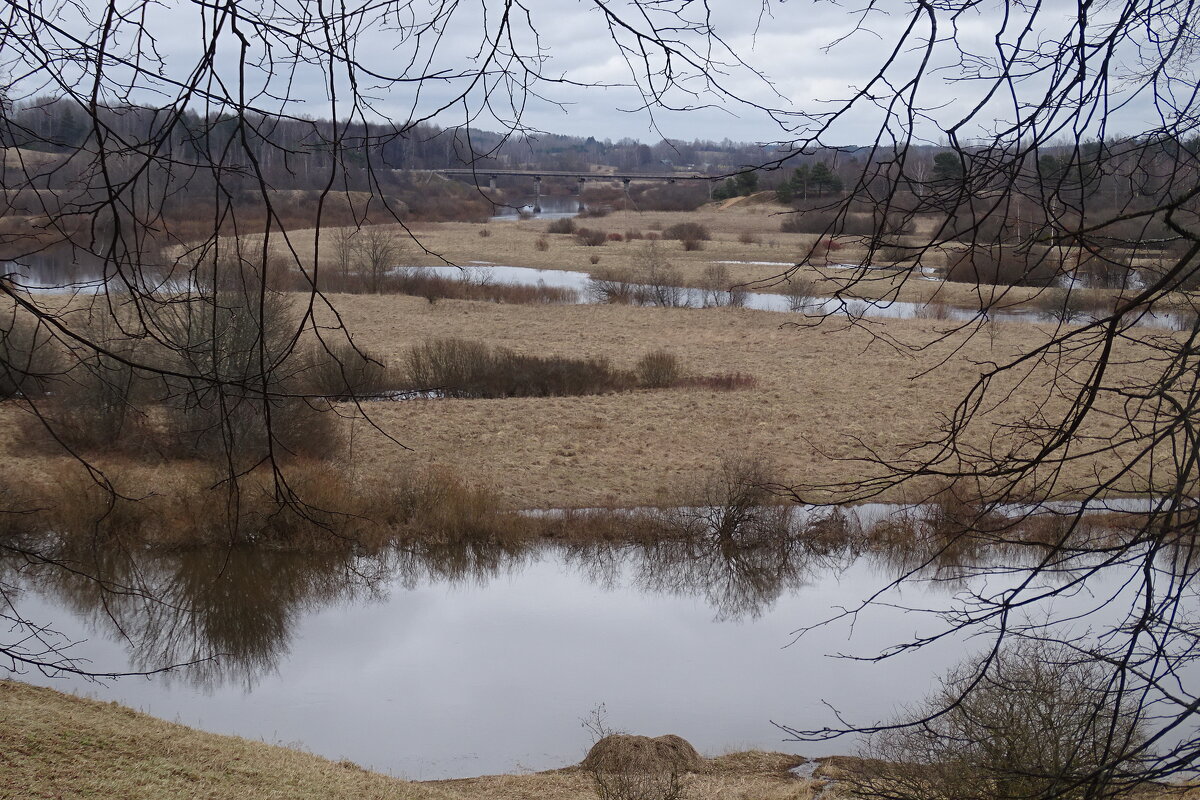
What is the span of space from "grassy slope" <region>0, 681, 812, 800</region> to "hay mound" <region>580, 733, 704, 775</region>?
0.21 m

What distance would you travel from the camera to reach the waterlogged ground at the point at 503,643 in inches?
432

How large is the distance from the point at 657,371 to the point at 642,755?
1627 cm

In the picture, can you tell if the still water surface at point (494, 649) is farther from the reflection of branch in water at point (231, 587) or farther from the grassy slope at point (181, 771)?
the grassy slope at point (181, 771)

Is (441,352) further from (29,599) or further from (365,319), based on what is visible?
(29,599)

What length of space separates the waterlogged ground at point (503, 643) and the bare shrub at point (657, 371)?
9417 millimetres

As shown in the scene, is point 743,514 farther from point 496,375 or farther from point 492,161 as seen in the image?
point 492,161

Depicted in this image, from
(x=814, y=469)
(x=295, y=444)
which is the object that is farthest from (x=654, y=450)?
(x=295, y=444)

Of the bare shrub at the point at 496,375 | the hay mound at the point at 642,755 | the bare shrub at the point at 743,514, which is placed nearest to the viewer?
the hay mound at the point at 642,755

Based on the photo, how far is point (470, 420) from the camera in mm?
21484

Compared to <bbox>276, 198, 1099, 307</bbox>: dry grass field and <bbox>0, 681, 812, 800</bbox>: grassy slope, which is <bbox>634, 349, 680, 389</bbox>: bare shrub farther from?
<bbox>0, 681, 812, 800</bbox>: grassy slope

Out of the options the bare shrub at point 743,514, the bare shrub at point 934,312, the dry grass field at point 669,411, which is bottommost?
the bare shrub at point 743,514

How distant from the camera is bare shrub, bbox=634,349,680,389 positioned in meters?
25.3

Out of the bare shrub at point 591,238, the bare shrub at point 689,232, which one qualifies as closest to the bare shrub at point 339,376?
the bare shrub at point 689,232

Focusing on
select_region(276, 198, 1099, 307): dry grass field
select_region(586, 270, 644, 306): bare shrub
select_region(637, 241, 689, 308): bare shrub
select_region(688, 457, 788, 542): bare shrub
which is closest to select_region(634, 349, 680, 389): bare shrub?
select_region(688, 457, 788, 542): bare shrub
